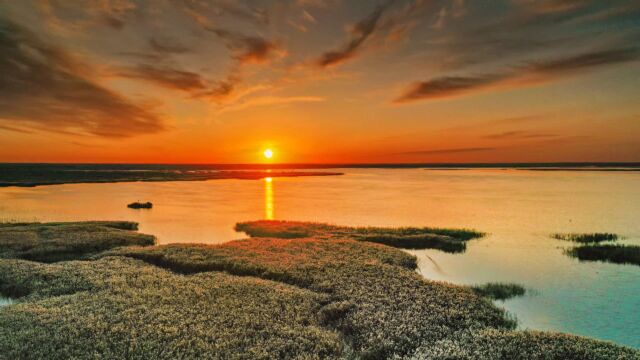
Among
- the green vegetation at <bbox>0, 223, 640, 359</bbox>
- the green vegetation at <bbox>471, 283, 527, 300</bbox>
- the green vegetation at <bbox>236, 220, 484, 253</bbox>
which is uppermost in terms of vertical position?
the green vegetation at <bbox>0, 223, 640, 359</bbox>

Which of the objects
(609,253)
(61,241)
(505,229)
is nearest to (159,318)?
(61,241)

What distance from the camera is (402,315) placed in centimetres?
1650

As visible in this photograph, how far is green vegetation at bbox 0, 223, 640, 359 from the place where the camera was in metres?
13.7

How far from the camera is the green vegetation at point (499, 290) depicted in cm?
2191

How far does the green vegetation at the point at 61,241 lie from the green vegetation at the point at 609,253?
34.6 meters

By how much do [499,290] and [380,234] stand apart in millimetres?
17097

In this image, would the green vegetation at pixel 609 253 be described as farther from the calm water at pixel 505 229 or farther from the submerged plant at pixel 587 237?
the submerged plant at pixel 587 237

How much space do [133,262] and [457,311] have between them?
1946 cm

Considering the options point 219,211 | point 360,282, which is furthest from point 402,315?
point 219,211

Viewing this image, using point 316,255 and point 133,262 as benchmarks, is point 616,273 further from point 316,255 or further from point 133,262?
point 133,262

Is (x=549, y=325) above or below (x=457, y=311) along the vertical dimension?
below

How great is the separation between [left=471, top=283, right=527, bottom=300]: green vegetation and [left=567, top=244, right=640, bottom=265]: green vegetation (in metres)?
11.3

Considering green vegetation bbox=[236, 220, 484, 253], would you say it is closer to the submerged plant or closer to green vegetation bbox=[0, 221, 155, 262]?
the submerged plant

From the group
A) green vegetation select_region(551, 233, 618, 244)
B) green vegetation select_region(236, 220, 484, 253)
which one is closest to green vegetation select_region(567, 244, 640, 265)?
green vegetation select_region(551, 233, 618, 244)
